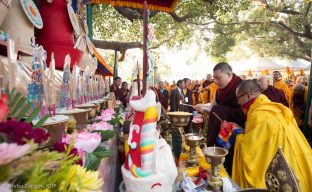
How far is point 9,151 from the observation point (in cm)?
33

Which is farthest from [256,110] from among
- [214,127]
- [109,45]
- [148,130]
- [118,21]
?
[118,21]

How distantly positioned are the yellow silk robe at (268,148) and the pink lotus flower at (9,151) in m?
1.87

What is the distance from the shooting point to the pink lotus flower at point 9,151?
1.08ft

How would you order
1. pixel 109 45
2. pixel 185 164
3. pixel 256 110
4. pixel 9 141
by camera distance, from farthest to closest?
pixel 109 45
pixel 256 110
pixel 185 164
pixel 9 141

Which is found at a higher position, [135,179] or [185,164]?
[135,179]

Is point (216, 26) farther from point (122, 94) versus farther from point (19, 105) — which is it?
point (19, 105)

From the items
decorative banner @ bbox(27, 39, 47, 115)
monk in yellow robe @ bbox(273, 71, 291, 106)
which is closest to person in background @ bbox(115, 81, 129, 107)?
monk in yellow robe @ bbox(273, 71, 291, 106)

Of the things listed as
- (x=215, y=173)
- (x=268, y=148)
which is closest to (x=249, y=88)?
(x=268, y=148)

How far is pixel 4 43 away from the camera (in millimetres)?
1438

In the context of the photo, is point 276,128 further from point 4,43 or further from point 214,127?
point 4,43

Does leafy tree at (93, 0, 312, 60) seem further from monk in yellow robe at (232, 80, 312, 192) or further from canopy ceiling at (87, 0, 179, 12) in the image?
monk in yellow robe at (232, 80, 312, 192)

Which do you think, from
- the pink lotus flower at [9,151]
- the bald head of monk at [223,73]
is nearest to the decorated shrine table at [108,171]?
the pink lotus flower at [9,151]

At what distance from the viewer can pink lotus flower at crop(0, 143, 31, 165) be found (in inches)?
12.9

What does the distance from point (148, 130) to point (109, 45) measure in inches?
256
